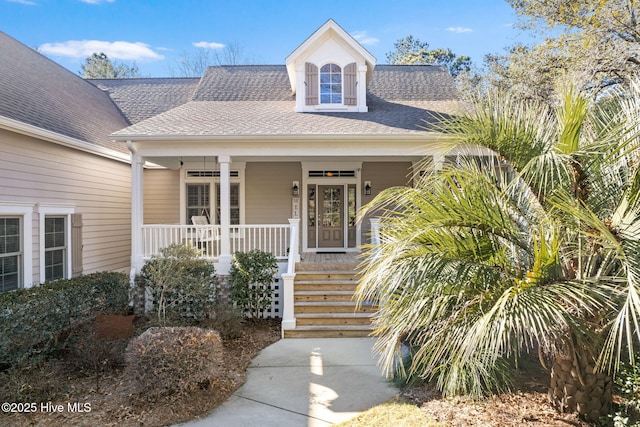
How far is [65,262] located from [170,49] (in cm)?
2495

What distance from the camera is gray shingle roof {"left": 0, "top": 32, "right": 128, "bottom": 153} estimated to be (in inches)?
296

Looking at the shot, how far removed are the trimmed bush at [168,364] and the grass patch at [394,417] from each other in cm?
185

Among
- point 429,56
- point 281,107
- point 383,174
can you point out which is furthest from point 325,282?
point 429,56

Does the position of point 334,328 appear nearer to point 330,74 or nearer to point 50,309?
point 50,309

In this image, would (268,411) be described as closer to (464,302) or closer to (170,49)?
(464,302)

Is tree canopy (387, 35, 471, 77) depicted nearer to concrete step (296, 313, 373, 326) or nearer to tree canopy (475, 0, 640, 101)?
tree canopy (475, 0, 640, 101)

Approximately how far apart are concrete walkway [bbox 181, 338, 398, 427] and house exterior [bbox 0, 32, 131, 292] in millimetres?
4881

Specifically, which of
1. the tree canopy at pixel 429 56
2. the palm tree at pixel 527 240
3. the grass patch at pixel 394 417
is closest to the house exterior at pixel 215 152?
the grass patch at pixel 394 417

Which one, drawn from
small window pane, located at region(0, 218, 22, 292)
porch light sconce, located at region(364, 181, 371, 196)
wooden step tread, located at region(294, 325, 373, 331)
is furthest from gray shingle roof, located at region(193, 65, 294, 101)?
wooden step tread, located at region(294, 325, 373, 331)

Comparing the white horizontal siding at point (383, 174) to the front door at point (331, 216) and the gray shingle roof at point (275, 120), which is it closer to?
the front door at point (331, 216)

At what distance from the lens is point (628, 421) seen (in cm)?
365

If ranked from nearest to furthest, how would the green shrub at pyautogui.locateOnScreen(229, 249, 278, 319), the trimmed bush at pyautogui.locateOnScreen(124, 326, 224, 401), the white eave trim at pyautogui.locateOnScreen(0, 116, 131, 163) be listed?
the trimmed bush at pyautogui.locateOnScreen(124, 326, 224, 401) < the white eave trim at pyautogui.locateOnScreen(0, 116, 131, 163) < the green shrub at pyautogui.locateOnScreen(229, 249, 278, 319)

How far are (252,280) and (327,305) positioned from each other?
5.43 feet

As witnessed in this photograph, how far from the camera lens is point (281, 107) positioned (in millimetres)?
10844
